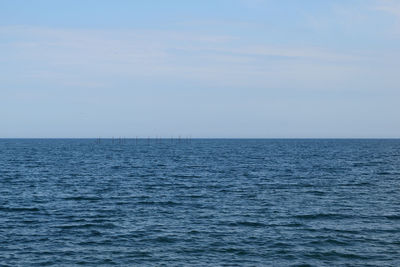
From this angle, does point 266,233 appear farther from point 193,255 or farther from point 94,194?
point 94,194

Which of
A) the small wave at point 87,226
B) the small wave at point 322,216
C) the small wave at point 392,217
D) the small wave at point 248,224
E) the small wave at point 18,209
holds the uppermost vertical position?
the small wave at point 392,217

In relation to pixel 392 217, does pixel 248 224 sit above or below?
below

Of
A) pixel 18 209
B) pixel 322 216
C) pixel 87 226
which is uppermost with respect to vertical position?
pixel 322 216

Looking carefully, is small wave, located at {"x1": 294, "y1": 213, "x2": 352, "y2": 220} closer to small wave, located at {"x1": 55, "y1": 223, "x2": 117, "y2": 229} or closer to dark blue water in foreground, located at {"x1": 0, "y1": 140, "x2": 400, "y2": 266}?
dark blue water in foreground, located at {"x1": 0, "y1": 140, "x2": 400, "y2": 266}

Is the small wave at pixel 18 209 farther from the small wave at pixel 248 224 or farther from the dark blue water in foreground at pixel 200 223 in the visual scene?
the small wave at pixel 248 224

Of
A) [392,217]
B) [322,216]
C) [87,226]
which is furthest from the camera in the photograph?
[322,216]

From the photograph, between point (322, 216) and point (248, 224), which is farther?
point (322, 216)

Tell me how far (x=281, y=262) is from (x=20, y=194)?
33275 mm

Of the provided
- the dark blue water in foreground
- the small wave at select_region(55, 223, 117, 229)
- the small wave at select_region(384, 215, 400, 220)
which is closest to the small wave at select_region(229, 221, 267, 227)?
the dark blue water in foreground

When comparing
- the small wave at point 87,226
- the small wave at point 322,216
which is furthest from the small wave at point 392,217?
the small wave at point 87,226

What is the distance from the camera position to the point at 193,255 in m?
25.9

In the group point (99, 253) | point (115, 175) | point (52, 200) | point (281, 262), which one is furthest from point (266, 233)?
point (115, 175)

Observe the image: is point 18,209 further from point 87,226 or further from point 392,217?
point 392,217

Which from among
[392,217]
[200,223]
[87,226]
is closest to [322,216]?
[392,217]
